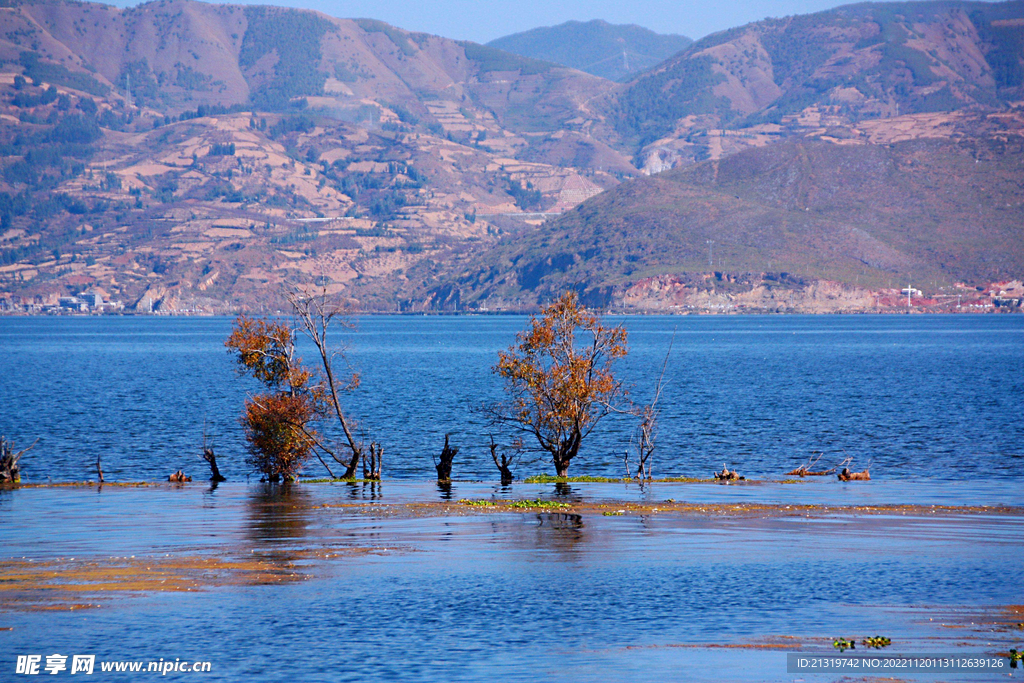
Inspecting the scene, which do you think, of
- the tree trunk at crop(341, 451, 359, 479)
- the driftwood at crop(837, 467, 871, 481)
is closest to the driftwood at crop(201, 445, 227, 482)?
the tree trunk at crop(341, 451, 359, 479)

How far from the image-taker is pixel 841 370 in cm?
14100

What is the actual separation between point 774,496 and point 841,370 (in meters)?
105

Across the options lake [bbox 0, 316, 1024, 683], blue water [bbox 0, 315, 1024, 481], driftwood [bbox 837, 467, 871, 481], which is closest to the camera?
lake [bbox 0, 316, 1024, 683]

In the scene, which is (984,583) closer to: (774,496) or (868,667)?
(868,667)

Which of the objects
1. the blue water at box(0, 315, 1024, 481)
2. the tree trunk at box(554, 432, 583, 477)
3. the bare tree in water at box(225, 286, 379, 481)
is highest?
the bare tree in water at box(225, 286, 379, 481)

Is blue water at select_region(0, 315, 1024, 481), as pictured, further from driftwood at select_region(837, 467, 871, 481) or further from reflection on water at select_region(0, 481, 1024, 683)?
reflection on water at select_region(0, 481, 1024, 683)

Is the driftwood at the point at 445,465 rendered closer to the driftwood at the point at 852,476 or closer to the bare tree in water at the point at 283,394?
the bare tree in water at the point at 283,394

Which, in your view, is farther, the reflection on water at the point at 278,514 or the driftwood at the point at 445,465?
the driftwood at the point at 445,465

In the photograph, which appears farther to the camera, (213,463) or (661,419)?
(661,419)

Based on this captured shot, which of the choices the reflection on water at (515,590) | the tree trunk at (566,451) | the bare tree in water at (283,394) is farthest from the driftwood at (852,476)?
the bare tree in water at (283,394)

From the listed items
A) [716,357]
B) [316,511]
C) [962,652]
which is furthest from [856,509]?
[716,357]

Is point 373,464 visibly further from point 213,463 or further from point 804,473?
point 804,473

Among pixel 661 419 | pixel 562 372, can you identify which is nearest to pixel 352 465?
pixel 562 372

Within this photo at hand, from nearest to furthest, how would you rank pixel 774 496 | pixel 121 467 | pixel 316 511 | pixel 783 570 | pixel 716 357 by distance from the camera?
pixel 783 570
pixel 316 511
pixel 774 496
pixel 121 467
pixel 716 357
